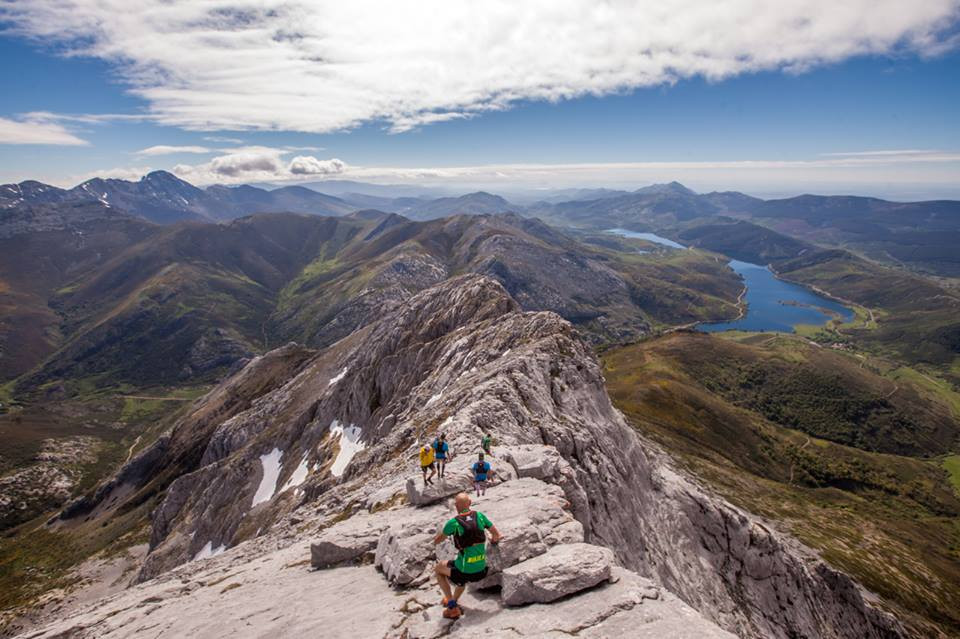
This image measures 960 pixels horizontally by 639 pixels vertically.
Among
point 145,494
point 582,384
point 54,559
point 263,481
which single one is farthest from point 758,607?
point 54,559

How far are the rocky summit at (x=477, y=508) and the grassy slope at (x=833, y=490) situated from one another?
67.1 ft

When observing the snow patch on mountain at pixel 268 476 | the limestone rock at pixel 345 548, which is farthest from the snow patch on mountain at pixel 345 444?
the limestone rock at pixel 345 548

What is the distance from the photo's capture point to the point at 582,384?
49656mm

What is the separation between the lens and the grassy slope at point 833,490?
88375 mm

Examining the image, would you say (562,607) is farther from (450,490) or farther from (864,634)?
(864,634)

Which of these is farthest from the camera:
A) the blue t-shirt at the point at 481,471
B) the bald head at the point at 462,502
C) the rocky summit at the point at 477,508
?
the blue t-shirt at the point at 481,471

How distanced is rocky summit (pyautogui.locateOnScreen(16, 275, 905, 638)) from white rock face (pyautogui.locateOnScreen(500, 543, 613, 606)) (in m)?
0.06

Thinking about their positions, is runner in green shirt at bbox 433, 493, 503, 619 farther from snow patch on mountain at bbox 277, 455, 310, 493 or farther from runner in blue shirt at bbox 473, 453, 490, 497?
snow patch on mountain at bbox 277, 455, 310, 493

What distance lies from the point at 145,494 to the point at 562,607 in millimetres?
159675

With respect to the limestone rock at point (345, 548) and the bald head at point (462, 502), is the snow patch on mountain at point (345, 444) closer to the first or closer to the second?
the limestone rock at point (345, 548)

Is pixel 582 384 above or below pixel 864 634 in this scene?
above

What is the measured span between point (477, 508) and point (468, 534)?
21.9ft

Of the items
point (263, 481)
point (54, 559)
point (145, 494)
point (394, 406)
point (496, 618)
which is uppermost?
point (496, 618)

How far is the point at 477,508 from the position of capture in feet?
66.8
